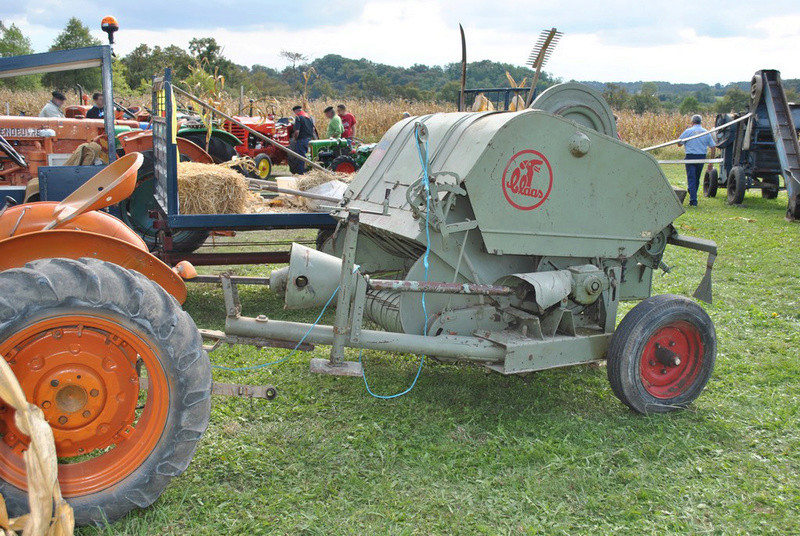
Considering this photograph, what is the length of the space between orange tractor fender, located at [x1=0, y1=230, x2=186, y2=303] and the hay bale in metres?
2.93

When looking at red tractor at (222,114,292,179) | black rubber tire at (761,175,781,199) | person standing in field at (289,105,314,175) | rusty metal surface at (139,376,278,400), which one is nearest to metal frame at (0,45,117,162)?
rusty metal surface at (139,376,278,400)

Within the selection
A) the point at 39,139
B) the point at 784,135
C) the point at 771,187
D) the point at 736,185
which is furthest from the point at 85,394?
the point at 771,187

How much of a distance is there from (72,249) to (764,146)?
14.9 meters

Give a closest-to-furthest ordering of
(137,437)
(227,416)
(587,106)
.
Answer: (137,437) → (227,416) → (587,106)

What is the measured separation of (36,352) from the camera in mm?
2959

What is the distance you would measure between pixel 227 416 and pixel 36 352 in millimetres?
1557

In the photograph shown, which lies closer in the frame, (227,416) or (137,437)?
(137,437)

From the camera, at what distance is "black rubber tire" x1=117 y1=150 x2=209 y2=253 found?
22.9 ft

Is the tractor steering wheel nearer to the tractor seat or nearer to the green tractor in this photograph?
the tractor seat

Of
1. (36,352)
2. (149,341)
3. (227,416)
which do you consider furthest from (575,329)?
(36,352)

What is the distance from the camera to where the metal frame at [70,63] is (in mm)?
5504

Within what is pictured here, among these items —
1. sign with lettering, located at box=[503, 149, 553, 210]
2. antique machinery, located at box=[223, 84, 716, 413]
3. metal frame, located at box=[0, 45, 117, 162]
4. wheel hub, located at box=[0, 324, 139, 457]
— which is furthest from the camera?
metal frame, located at box=[0, 45, 117, 162]

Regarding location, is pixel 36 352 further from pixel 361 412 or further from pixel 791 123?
pixel 791 123

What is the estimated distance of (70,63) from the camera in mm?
5742
